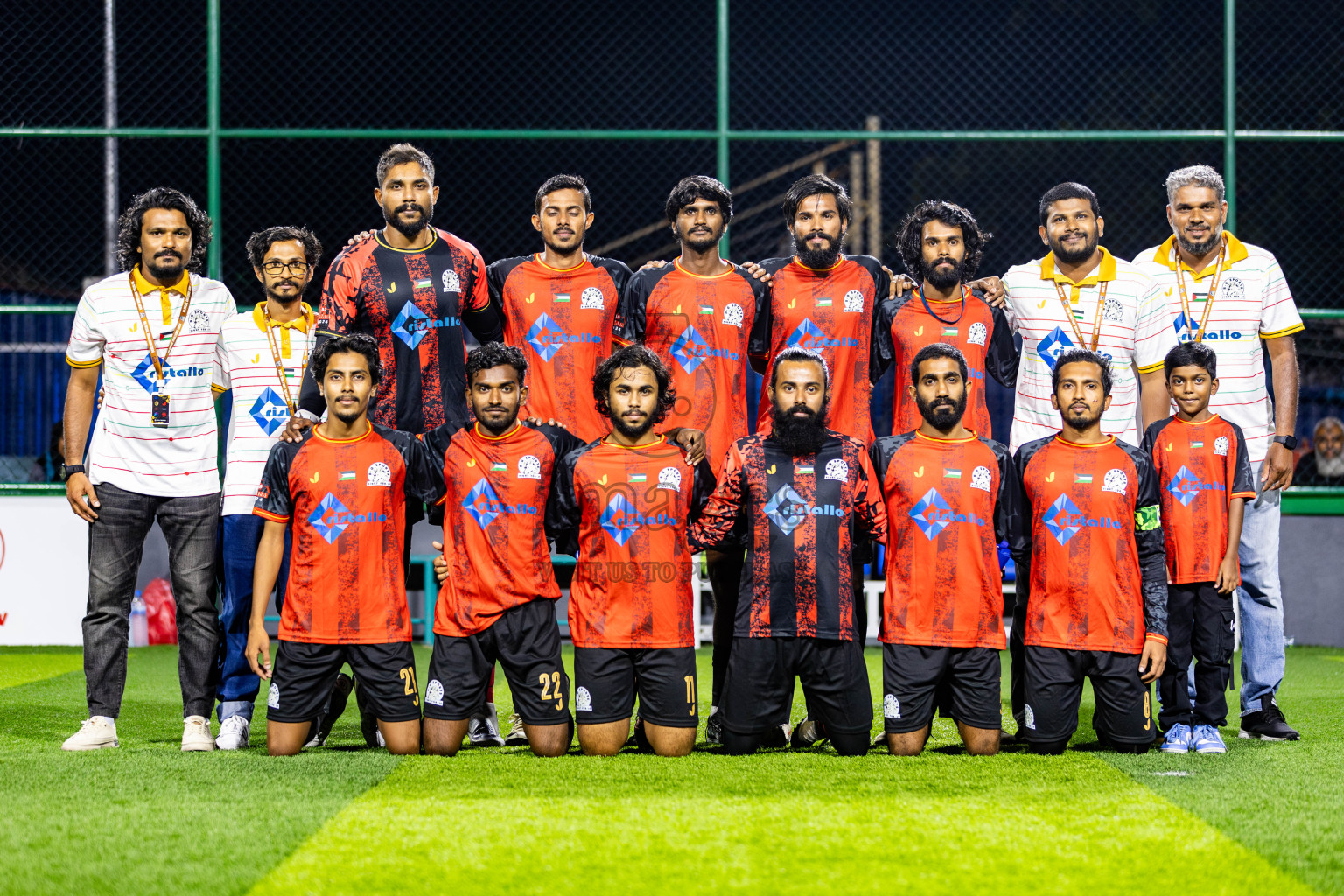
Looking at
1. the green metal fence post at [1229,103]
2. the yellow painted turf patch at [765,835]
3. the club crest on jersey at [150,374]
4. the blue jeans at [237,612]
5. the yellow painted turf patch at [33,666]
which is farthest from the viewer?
the green metal fence post at [1229,103]

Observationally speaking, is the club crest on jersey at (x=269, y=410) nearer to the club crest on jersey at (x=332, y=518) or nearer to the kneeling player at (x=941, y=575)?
the club crest on jersey at (x=332, y=518)

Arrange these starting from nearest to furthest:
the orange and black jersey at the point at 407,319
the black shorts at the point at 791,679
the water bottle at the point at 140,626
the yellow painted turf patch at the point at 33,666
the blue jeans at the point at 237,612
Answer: the black shorts at the point at 791,679 < the blue jeans at the point at 237,612 < the orange and black jersey at the point at 407,319 < the yellow painted turf patch at the point at 33,666 < the water bottle at the point at 140,626

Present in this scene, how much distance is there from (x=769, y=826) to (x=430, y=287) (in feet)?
8.96

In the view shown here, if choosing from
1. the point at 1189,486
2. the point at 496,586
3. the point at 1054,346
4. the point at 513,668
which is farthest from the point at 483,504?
the point at 1189,486

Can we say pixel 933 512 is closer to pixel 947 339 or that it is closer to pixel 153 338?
pixel 947 339

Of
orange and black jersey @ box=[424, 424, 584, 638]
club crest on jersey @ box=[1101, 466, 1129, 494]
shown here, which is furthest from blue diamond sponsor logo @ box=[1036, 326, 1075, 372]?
orange and black jersey @ box=[424, 424, 584, 638]

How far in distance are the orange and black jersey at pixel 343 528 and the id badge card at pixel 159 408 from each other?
0.52 m

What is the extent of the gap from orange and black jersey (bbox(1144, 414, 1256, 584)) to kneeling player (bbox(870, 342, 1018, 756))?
0.76 metres

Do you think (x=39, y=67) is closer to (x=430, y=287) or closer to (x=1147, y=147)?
(x=430, y=287)

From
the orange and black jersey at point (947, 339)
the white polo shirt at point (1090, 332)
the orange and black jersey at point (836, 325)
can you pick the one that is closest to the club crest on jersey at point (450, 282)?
the orange and black jersey at point (836, 325)

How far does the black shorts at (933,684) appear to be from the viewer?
4914 millimetres

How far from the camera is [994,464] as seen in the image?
16.7 feet

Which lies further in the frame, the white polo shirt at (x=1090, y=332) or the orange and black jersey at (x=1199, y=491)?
the white polo shirt at (x=1090, y=332)

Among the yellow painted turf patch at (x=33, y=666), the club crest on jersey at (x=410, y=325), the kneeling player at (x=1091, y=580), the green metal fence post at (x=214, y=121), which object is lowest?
the yellow painted turf patch at (x=33, y=666)
